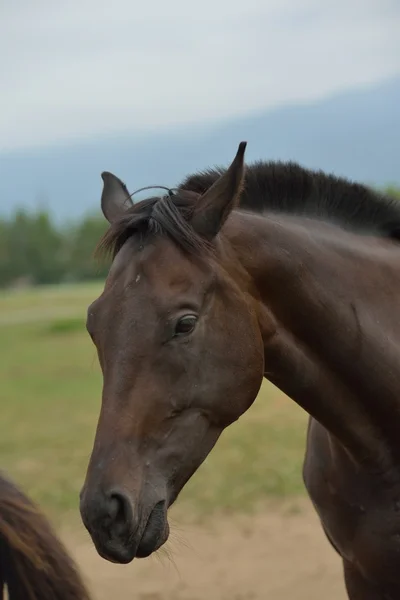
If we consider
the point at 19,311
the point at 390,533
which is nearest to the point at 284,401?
the point at 390,533

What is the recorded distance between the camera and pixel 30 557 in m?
2.20

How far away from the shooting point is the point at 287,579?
18.4 ft

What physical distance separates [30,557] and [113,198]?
1214mm

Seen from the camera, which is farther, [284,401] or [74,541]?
[284,401]

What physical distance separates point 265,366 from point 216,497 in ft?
17.8

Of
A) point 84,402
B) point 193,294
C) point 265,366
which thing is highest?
point 193,294

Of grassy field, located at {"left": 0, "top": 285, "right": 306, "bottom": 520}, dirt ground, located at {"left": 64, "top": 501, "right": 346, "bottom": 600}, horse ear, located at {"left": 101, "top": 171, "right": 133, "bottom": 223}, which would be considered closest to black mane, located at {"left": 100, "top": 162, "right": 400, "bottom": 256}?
horse ear, located at {"left": 101, "top": 171, "right": 133, "bottom": 223}

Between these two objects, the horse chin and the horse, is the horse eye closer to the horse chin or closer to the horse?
the horse chin

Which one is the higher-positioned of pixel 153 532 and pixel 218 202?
pixel 218 202

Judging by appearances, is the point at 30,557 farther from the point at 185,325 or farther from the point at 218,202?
the point at 218,202

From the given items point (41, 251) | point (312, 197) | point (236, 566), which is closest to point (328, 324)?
point (312, 197)

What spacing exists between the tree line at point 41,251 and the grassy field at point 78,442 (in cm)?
4063

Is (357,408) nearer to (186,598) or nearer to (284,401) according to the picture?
(186,598)

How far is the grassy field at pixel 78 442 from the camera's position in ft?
25.1
